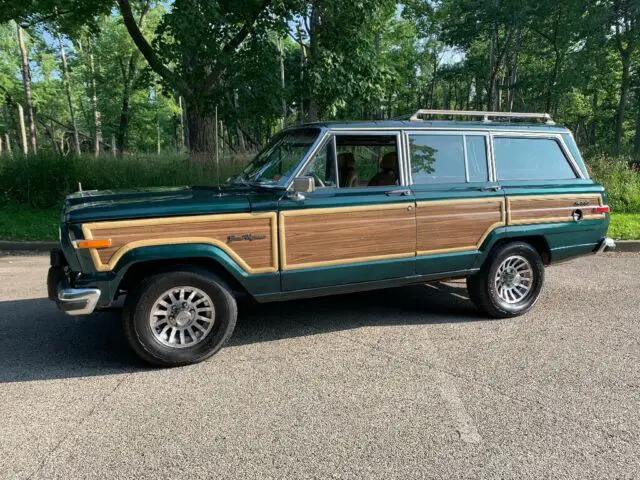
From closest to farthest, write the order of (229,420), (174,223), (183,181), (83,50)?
(229,420), (174,223), (183,181), (83,50)

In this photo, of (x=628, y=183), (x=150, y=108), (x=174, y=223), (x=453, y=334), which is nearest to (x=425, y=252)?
(x=453, y=334)

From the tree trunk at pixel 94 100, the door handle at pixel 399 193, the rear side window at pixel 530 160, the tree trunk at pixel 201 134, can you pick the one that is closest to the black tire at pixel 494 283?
the rear side window at pixel 530 160

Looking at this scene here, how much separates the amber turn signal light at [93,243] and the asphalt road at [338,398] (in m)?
1.08

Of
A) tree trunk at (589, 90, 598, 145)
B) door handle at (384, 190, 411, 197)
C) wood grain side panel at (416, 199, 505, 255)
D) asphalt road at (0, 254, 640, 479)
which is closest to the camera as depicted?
asphalt road at (0, 254, 640, 479)

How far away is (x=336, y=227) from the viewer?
14.9ft

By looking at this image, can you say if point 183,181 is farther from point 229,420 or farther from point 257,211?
point 229,420

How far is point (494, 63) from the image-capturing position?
3384 centimetres

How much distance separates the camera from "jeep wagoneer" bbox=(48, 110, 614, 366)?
3969mm

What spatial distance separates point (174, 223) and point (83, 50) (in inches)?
1547

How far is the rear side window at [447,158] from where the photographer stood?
499 cm

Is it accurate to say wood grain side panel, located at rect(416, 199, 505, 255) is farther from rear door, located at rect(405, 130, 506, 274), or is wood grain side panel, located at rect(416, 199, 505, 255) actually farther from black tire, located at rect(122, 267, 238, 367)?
black tire, located at rect(122, 267, 238, 367)

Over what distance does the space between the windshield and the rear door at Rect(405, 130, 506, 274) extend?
106 cm

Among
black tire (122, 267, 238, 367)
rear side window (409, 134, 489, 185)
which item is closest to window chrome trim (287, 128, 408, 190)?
rear side window (409, 134, 489, 185)

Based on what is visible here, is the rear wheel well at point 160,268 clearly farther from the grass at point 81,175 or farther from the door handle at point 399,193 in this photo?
the grass at point 81,175
